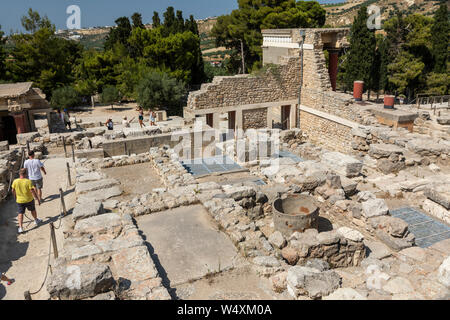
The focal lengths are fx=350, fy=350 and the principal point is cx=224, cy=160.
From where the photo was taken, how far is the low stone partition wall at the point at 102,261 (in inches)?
178

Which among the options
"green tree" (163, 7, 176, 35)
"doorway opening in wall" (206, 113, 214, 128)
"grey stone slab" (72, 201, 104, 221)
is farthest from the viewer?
"green tree" (163, 7, 176, 35)

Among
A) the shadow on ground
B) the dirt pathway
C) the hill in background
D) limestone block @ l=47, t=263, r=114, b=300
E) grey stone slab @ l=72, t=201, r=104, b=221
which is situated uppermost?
the hill in background

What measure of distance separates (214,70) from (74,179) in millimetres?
32007

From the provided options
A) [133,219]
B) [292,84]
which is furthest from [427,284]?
[292,84]

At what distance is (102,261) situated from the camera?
5.67 meters

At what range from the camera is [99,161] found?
38.3 ft

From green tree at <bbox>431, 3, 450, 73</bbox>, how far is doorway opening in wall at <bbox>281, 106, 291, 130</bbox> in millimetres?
18614

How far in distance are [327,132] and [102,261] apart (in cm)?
1424

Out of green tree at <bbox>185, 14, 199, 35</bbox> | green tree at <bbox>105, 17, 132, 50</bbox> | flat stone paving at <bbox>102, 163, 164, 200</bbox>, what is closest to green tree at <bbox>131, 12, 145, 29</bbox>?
green tree at <bbox>105, 17, 132, 50</bbox>

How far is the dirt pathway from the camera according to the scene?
18.8 feet

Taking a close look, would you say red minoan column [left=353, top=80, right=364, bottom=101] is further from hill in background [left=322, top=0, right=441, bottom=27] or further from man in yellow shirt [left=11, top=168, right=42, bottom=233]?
hill in background [left=322, top=0, right=441, bottom=27]

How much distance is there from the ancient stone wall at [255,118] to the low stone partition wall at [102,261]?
1221cm

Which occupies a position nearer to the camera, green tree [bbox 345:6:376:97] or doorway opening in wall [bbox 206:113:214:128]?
doorway opening in wall [bbox 206:113:214:128]

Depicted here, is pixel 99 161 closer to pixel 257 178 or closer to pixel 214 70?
pixel 257 178
